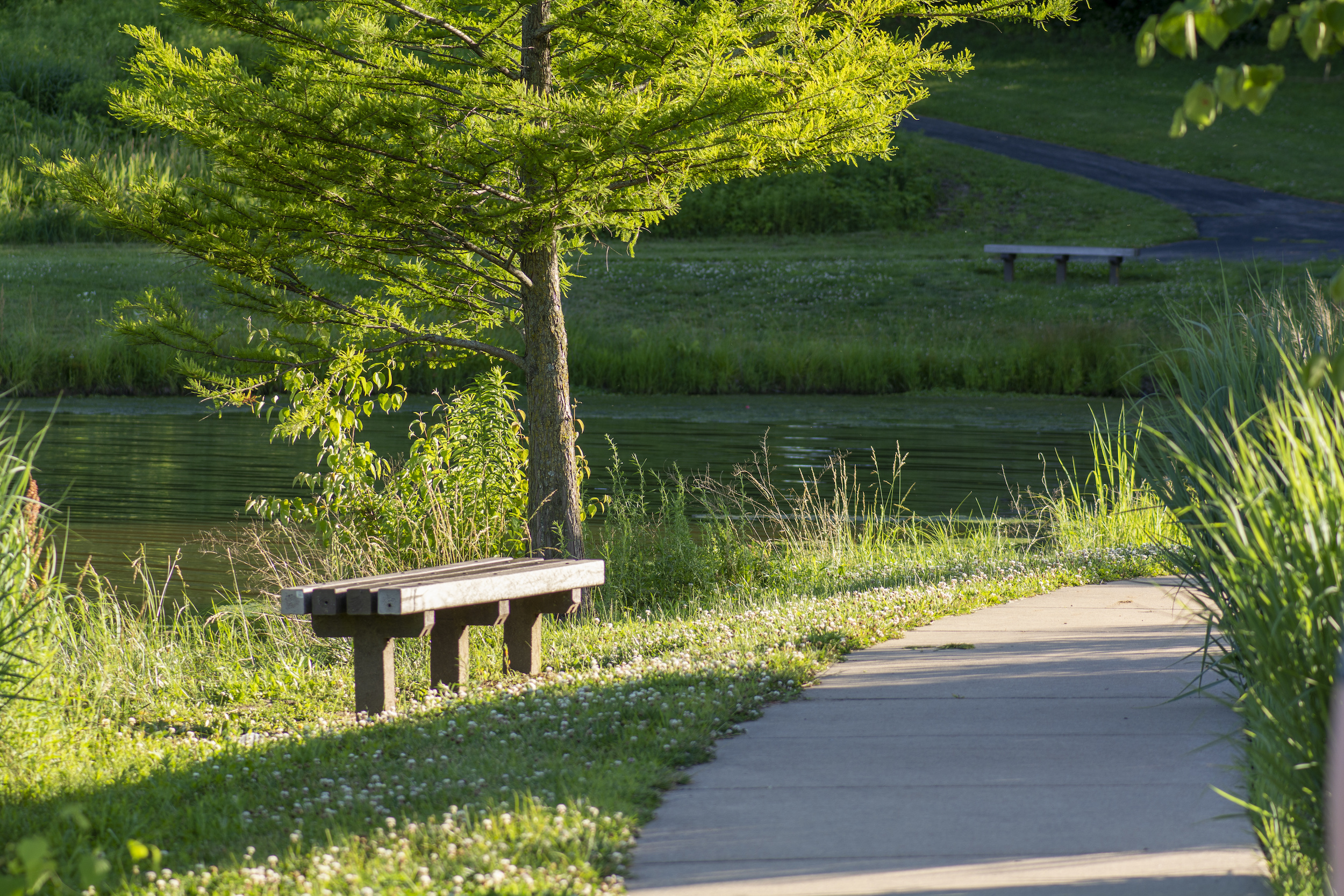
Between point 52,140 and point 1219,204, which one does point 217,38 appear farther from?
point 1219,204

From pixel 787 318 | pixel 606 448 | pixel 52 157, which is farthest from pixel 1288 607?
pixel 52 157

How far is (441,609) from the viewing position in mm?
6090

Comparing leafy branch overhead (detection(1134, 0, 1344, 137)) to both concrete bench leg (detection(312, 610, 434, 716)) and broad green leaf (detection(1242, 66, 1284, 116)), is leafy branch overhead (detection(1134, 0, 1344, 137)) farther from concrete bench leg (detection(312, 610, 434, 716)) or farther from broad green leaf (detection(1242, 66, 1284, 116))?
concrete bench leg (detection(312, 610, 434, 716))

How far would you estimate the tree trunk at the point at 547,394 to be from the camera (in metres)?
8.87

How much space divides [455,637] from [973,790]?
2.99m

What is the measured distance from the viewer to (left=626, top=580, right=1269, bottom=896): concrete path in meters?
3.66

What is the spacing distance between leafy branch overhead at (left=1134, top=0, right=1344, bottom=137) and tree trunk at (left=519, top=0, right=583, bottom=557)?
612cm

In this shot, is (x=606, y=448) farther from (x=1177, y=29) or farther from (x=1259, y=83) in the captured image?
(x=1177, y=29)

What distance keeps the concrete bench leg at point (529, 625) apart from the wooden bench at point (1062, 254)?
21285 millimetres

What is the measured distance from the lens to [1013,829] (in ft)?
13.1

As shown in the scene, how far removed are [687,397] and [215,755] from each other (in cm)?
1793

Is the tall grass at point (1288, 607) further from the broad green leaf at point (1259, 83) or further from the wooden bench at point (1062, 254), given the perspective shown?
the wooden bench at point (1062, 254)

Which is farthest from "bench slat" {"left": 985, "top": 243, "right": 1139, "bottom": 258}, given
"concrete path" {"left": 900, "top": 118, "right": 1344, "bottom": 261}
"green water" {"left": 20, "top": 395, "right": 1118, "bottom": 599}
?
"green water" {"left": 20, "top": 395, "right": 1118, "bottom": 599}

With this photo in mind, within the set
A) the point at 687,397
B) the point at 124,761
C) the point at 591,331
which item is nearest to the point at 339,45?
the point at 124,761
